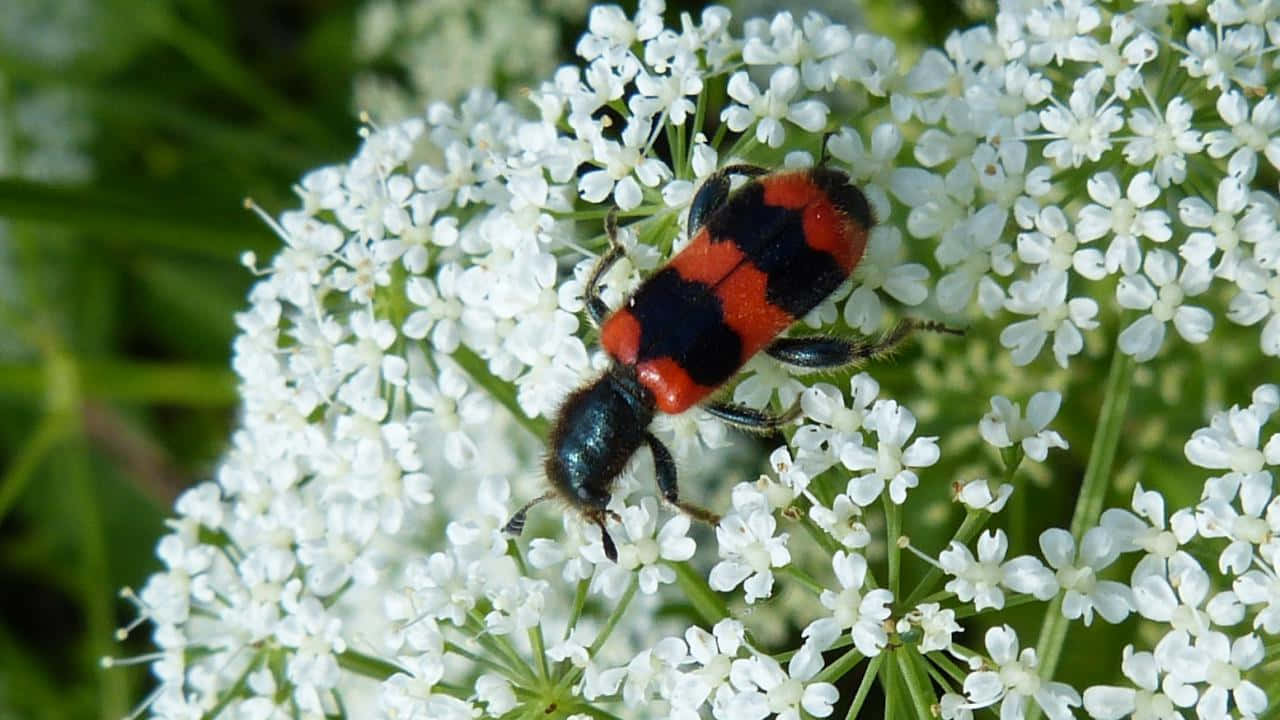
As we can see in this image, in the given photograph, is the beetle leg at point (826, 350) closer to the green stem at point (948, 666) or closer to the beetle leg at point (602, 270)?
the beetle leg at point (602, 270)

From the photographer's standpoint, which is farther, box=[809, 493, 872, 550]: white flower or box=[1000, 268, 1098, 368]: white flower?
box=[1000, 268, 1098, 368]: white flower

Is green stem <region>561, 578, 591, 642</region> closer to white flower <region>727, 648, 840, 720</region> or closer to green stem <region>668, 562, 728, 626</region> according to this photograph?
green stem <region>668, 562, 728, 626</region>

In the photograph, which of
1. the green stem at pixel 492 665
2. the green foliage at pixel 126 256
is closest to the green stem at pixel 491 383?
the green stem at pixel 492 665

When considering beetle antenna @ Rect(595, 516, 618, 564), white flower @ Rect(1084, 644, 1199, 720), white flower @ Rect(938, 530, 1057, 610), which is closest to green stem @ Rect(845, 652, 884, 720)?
white flower @ Rect(938, 530, 1057, 610)

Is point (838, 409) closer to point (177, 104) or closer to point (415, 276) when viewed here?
point (415, 276)

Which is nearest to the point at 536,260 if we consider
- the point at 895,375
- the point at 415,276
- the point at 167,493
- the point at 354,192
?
the point at 415,276

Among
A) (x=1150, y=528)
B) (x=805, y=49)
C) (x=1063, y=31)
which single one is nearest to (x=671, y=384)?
(x=805, y=49)

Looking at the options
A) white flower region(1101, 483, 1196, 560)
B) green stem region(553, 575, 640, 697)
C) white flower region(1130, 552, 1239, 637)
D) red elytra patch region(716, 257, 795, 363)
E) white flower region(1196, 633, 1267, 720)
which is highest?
red elytra patch region(716, 257, 795, 363)
